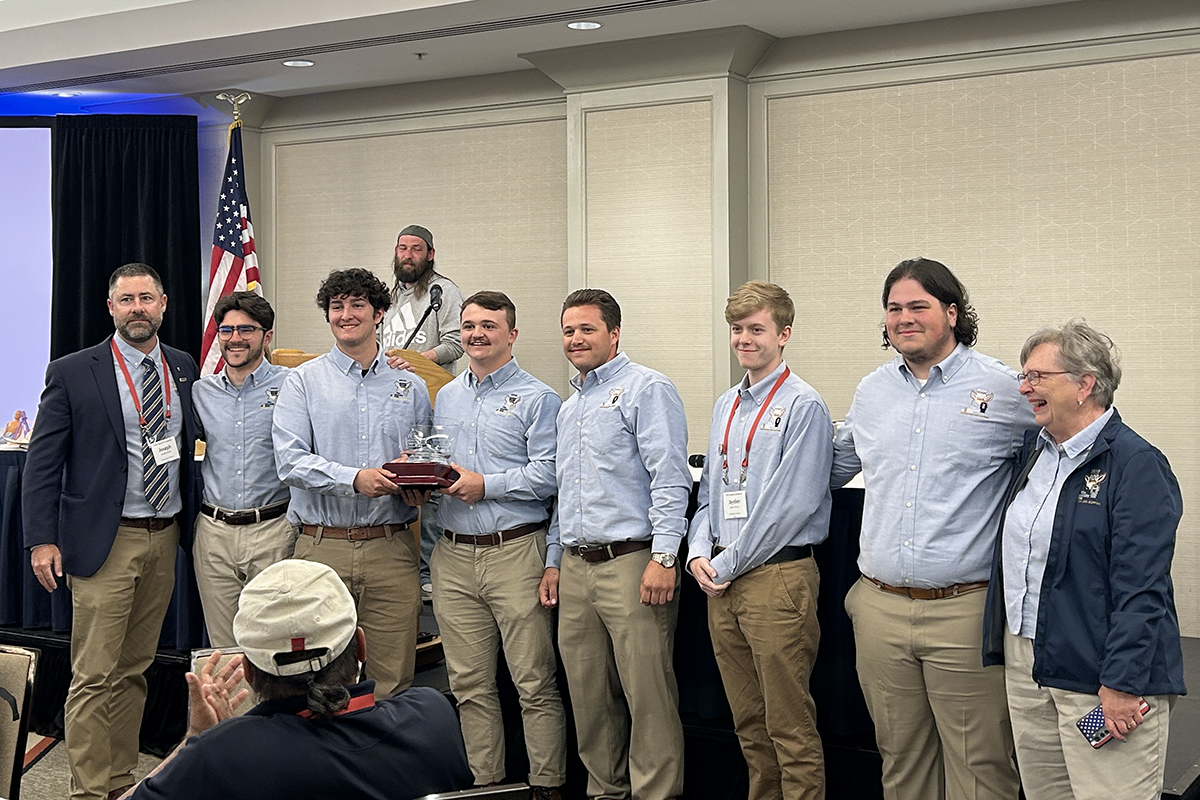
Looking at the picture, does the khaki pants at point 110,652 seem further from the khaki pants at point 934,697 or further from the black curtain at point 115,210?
the black curtain at point 115,210

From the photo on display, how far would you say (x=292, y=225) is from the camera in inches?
307

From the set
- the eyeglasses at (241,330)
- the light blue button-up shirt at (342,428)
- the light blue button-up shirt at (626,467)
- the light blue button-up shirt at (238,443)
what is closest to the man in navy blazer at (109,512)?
the light blue button-up shirt at (238,443)

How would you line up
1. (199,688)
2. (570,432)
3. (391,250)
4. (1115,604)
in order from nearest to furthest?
(199,688)
(1115,604)
(570,432)
(391,250)

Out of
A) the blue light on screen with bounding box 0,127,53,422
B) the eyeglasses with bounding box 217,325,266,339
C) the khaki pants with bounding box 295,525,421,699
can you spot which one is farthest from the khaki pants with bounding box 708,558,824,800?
the blue light on screen with bounding box 0,127,53,422

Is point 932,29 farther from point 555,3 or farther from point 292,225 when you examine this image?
point 292,225

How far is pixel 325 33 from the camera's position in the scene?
6023 mm

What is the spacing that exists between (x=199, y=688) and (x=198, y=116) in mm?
6329

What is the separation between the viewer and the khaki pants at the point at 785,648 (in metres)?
3.20

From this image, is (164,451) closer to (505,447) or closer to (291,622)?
(505,447)

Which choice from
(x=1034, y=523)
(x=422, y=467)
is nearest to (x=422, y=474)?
(x=422, y=467)

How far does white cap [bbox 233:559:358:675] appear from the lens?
1.94 metres

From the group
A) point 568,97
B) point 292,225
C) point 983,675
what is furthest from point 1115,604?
point 292,225

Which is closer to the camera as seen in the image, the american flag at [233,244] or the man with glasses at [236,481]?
the man with glasses at [236,481]

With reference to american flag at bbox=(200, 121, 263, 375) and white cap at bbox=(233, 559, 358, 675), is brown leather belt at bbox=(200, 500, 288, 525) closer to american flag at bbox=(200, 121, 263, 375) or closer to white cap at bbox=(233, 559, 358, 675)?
white cap at bbox=(233, 559, 358, 675)
